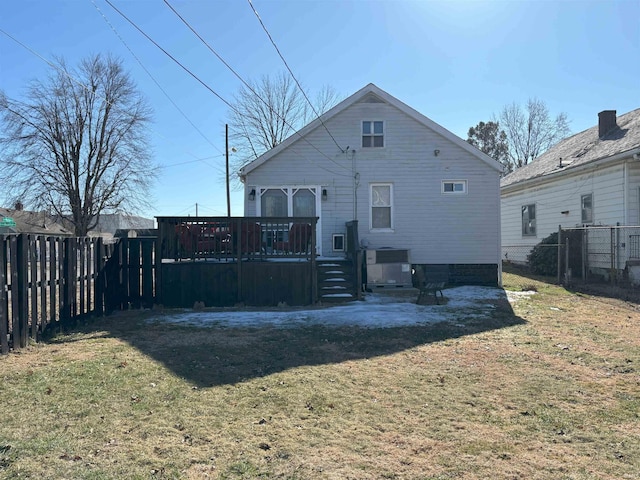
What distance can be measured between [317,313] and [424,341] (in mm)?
2719

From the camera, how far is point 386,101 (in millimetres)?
13211

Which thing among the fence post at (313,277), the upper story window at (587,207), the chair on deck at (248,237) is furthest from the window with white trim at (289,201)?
the upper story window at (587,207)

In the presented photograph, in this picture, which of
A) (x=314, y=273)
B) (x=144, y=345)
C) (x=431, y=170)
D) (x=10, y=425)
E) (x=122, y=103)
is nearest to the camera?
(x=10, y=425)

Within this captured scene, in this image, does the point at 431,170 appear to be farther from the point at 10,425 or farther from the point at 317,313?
the point at 10,425

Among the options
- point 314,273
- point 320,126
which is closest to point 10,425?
point 314,273

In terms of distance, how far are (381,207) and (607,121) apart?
32.8 feet

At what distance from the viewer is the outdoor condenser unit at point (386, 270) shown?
11.8 metres

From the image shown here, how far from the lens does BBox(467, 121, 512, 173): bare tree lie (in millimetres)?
42188

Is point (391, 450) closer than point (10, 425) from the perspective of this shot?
Yes

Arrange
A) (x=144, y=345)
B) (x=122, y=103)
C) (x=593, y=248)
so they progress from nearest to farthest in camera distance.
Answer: (x=144, y=345)
(x=593, y=248)
(x=122, y=103)

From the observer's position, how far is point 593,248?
14422 mm

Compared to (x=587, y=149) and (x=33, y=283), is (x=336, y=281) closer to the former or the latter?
(x=33, y=283)

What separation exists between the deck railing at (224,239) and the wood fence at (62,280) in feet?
1.52

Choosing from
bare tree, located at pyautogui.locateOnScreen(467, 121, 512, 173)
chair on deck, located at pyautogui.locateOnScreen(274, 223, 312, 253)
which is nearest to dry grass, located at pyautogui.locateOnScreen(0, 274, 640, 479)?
chair on deck, located at pyautogui.locateOnScreen(274, 223, 312, 253)
